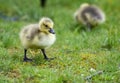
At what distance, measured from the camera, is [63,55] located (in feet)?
20.9

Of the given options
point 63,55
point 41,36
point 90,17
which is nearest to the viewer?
point 41,36

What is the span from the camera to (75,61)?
604 centimetres

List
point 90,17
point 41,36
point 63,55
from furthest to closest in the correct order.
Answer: point 90,17
point 63,55
point 41,36

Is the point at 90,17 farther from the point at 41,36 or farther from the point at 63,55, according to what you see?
the point at 41,36

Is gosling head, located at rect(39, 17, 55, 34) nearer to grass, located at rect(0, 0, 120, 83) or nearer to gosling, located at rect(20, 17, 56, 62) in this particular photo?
gosling, located at rect(20, 17, 56, 62)

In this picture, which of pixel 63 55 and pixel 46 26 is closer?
pixel 46 26

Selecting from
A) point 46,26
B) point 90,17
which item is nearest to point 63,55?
point 46,26

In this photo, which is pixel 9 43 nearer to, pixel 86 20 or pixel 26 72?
pixel 26 72

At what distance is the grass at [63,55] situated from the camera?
521cm

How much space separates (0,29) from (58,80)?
11.4 ft

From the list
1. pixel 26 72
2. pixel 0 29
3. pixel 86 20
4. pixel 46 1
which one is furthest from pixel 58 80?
pixel 46 1

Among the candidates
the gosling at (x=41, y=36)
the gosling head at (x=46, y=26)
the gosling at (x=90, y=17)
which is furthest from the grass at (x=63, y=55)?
the gosling head at (x=46, y=26)

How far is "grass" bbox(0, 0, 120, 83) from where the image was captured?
5211mm

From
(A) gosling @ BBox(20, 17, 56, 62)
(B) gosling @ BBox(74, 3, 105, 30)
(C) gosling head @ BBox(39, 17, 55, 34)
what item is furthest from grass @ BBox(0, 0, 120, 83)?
(C) gosling head @ BBox(39, 17, 55, 34)
